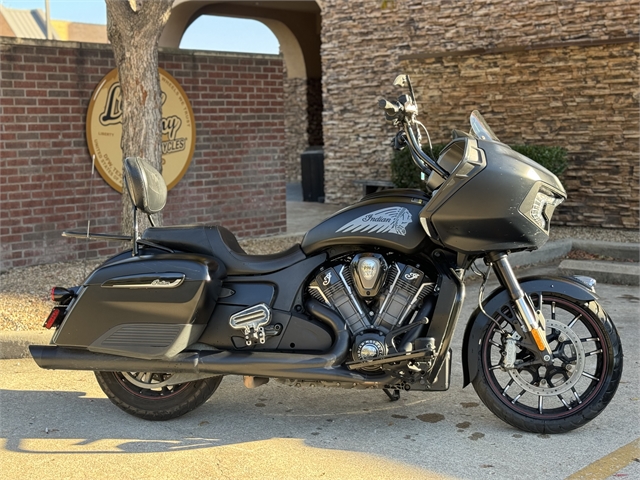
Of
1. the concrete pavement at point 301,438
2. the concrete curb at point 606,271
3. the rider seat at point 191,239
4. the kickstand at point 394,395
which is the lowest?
the concrete pavement at point 301,438

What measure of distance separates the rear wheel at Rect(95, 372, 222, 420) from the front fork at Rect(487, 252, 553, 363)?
1618 mm

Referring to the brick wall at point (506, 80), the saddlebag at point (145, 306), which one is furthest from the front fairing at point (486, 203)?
the brick wall at point (506, 80)

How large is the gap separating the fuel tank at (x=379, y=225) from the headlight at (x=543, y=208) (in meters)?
0.54

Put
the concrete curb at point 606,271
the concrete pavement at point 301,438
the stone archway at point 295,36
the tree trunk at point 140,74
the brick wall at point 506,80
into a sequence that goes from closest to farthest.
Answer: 1. the concrete pavement at point 301,438
2. the tree trunk at point 140,74
3. the concrete curb at point 606,271
4. the brick wall at point 506,80
5. the stone archway at point 295,36

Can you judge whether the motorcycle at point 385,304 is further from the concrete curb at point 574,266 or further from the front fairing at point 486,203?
the concrete curb at point 574,266

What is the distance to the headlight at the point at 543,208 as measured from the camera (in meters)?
3.93

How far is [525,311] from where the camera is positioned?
4062 millimetres

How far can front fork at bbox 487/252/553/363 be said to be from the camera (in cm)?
407

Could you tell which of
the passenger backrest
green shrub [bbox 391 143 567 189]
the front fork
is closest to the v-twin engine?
the front fork

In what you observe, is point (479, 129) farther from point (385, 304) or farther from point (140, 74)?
point (140, 74)

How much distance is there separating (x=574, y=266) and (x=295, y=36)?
473 inches

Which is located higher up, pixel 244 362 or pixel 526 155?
pixel 526 155

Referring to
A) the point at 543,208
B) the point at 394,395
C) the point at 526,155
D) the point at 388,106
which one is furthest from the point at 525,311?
the point at 526,155

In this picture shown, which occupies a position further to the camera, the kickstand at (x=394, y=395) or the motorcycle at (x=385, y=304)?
the kickstand at (x=394, y=395)
